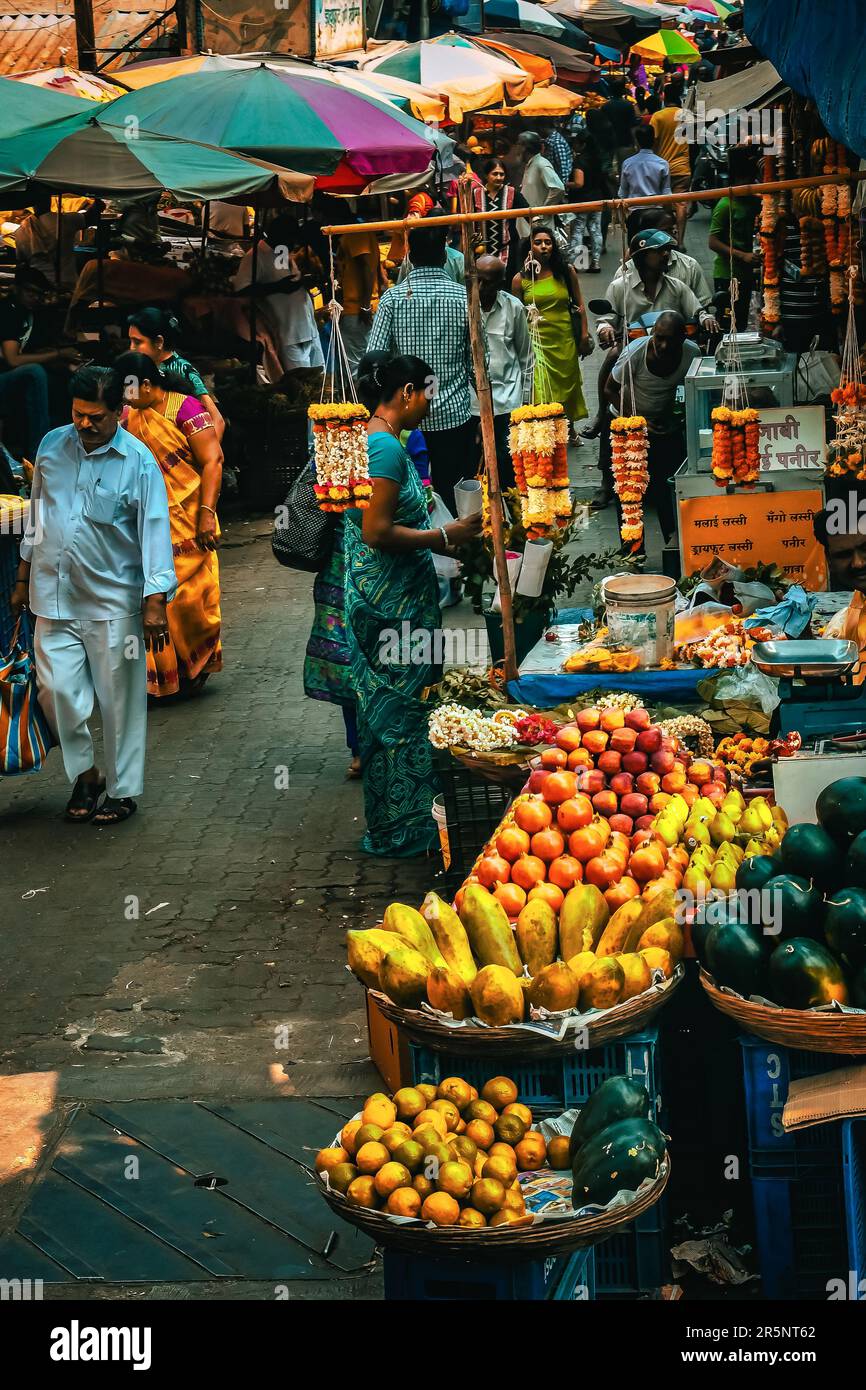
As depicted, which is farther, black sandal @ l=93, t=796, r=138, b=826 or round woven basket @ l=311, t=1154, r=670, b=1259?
black sandal @ l=93, t=796, r=138, b=826

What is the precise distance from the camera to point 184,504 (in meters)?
8.90

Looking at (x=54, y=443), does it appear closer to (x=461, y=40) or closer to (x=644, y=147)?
(x=644, y=147)

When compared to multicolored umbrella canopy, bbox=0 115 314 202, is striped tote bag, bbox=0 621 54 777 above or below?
below

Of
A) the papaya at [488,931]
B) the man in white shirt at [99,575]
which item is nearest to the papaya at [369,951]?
the papaya at [488,931]

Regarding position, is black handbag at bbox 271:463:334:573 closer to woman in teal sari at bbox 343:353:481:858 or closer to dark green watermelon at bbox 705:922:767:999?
woman in teal sari at bbox 343:353:481:858

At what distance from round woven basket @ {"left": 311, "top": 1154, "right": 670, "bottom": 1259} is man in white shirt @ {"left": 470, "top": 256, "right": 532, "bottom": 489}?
7483 mm

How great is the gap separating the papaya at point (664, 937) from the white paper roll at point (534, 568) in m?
2.95

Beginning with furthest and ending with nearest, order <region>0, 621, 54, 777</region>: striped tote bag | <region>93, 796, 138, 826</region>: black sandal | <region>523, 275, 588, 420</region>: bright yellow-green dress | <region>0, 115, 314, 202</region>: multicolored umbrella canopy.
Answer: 1. <region>523, 275, 588, 420</region>: bright yellow-green dress
2. <region>0, 115, 314, 202</region>: multicolored umbrella canopy
3. <region>93, 796, 138, 826</region>: black sandal
4. <region>0, 621, 54, 777</region>: striped tote bag

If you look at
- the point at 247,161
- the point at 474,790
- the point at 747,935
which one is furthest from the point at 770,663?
the point at 247,161

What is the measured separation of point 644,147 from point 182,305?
6.97 metres

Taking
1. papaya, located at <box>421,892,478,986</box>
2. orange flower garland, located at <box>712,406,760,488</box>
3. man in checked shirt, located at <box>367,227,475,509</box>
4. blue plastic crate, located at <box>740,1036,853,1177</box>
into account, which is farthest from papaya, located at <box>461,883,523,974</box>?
man in checked shirt, located at <box>367,227,475,509</box>

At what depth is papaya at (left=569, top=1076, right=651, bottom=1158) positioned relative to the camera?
3646mm

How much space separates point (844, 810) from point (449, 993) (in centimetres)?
112

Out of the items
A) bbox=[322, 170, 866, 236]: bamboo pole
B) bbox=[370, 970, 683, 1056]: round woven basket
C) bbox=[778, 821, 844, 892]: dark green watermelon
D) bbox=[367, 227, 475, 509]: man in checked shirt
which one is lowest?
bbox=[370, 970, 683, 1056]: round woven basket
